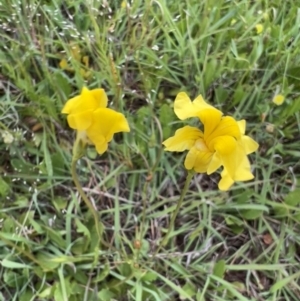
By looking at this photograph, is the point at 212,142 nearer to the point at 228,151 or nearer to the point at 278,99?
the point at 228,151

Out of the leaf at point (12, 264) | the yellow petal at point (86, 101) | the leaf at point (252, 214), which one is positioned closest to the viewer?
the yellow petal at point (86, 101)

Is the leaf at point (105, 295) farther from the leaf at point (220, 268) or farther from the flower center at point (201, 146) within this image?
the flower center at point (201, 146)

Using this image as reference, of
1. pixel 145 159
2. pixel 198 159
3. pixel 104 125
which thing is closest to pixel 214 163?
pixel 198 159

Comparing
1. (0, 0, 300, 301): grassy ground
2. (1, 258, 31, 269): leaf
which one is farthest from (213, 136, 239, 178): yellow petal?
(1, 258, 31, 269): leaf

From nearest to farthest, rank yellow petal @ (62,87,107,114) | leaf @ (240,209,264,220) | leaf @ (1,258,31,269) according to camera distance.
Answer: yellow petal @ (62,87,107,114) → leaf @ (1,258,31,269) → leaf @ (240,209,264,220)

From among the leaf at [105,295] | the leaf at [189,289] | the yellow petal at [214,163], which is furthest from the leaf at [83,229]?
the yellow petal at [214,163]

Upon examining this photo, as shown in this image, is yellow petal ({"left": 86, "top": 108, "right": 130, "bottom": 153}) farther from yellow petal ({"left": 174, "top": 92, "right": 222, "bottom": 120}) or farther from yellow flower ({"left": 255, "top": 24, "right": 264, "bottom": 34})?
yellow flower ({"left": 255, "top": 24, "right": 264, "bottom": 34})
